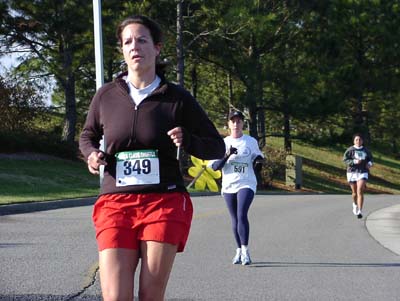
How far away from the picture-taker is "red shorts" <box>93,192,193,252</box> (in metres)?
3.99

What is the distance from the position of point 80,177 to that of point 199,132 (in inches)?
869

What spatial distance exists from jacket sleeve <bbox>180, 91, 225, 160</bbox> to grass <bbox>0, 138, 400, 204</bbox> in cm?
1270

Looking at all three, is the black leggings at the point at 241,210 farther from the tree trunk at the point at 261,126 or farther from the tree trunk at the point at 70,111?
the tree trunk at the point at 261,126

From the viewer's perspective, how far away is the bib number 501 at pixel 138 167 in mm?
4076

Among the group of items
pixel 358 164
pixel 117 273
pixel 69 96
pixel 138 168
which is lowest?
pixel 358 164

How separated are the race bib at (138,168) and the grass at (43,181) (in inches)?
502

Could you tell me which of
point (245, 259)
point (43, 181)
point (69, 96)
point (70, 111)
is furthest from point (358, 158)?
point (70, 111)

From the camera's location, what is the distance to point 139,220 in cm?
404

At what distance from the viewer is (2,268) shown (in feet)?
27.6

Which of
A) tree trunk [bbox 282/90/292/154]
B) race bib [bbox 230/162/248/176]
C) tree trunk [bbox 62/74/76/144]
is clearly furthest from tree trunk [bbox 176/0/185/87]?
race bib [bbox 230/162/248/176]

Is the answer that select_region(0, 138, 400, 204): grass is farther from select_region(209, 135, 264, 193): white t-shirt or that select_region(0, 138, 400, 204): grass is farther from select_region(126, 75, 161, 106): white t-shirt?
select_region(126, 75, 161, 106): white t-shirt

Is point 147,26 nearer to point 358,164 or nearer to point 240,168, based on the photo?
point 240,168

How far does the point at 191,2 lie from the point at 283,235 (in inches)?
→ 805

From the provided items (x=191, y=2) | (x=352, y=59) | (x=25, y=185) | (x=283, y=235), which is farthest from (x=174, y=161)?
(x=352, y=59)
